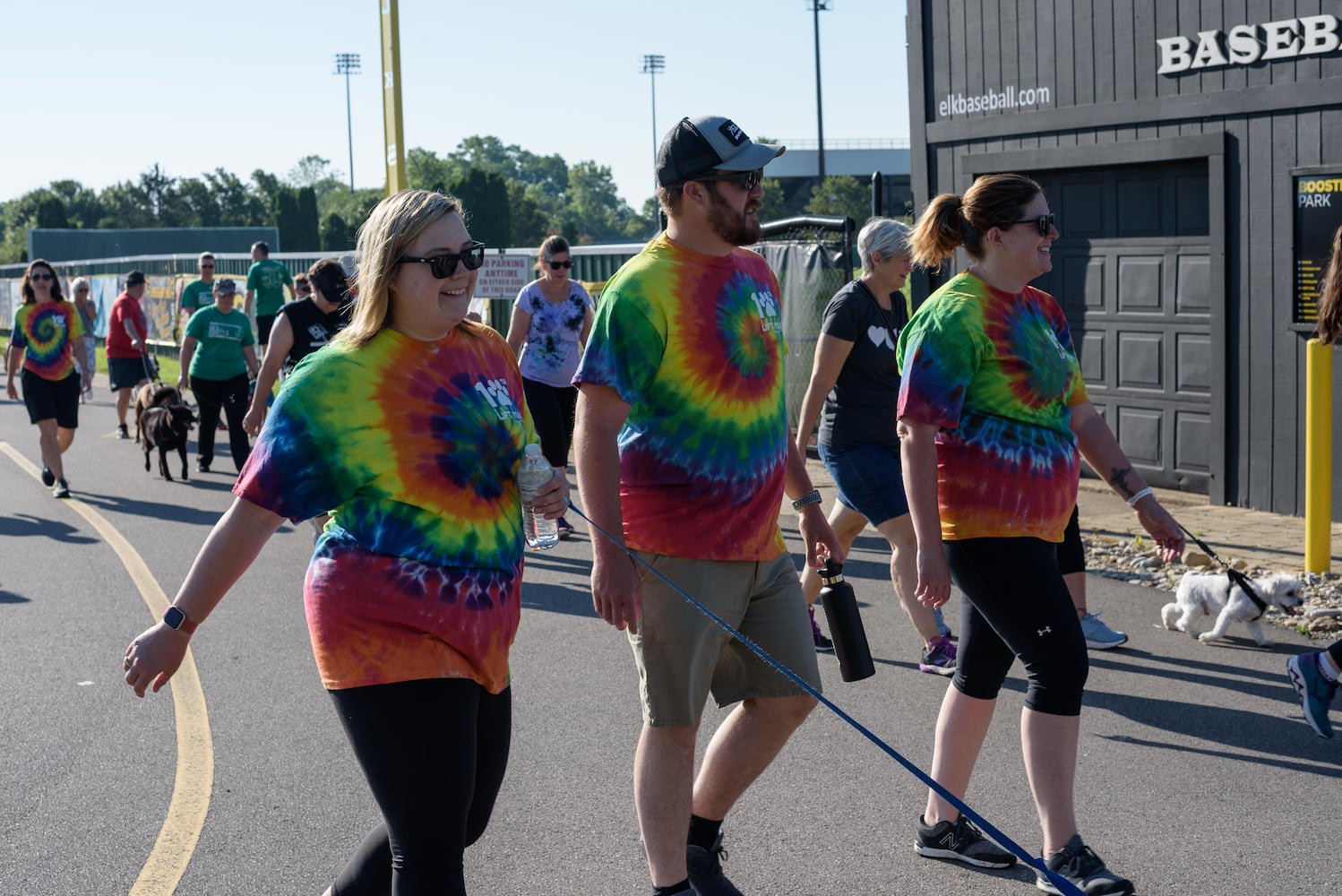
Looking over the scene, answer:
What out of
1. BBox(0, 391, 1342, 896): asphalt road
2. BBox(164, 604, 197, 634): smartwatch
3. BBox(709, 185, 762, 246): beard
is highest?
BBox(709, 185, 762, 246): beard

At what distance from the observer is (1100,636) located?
22.9ft

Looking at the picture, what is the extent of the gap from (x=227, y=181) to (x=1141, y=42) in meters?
87.4

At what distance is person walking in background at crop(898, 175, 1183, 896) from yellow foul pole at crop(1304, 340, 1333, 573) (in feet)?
14.0

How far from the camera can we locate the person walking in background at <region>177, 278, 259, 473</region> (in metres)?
13.4

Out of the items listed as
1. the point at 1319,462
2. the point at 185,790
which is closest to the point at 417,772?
the point at 185,790

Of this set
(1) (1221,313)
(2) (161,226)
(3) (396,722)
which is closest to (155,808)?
(3) (396,722)

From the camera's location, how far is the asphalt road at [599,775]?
14.8 ft

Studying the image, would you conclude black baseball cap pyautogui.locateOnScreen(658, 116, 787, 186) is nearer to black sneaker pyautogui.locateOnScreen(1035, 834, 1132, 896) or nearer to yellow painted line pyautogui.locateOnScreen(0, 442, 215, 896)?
black sneaker pyautogui.locateOnScreen(1035, 834, 1132, 896)

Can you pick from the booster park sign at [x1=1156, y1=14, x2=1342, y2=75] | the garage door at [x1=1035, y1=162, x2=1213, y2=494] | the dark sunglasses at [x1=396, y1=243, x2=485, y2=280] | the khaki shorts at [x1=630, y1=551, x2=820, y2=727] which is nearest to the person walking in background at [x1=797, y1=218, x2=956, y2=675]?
the khaki shorts at [x1=630, y1=551, x2=820, y2=727]

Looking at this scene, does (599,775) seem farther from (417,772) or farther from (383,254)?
(383,254)

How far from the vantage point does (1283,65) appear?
10000mm

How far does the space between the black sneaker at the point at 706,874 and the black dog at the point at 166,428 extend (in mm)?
10460

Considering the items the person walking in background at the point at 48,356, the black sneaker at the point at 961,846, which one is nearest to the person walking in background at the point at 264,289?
the person walking in background at the point at 48,356

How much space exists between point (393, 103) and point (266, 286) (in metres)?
2.70
